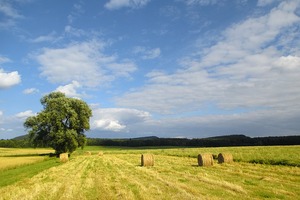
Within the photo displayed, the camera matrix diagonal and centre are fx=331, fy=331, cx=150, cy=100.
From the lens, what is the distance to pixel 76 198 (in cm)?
1258

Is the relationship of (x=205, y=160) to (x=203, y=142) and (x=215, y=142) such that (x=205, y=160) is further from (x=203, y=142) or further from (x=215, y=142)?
(x=203, y=142)

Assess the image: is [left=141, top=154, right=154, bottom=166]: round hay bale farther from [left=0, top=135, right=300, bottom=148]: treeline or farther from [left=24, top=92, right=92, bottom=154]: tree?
[left=0, top=135, right=300, bottom=148]: treeline

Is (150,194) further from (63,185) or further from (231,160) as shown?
(231,160)

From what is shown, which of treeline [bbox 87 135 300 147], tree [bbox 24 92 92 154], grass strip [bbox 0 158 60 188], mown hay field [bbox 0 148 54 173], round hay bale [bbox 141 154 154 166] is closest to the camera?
grass strip [bbox 0 158 60 188]

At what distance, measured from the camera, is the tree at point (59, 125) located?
55906mm

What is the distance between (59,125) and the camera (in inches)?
2203

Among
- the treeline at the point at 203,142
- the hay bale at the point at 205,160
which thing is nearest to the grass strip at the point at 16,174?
the hay bale at the point at 205,160

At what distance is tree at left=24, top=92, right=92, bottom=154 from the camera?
55906 millimetres

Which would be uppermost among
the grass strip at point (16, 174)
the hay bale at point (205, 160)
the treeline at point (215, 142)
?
the treeline at point (215, 142)

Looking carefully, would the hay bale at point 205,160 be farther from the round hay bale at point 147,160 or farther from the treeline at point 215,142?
the treeline at point 215,142

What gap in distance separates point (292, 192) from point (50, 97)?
55464 millimetres

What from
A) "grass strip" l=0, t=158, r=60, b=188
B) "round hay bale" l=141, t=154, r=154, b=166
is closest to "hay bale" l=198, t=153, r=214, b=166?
"round hay bale" l=141, t=154, r=154, b=166

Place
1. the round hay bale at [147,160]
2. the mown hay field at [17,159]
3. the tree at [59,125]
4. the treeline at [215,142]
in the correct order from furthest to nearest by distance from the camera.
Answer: the treeline at [215,142] → the tree at [59,125] → the mown hay field at [17,159] → the round hay bale at [147,160]

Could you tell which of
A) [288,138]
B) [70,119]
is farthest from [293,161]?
[288,138]
